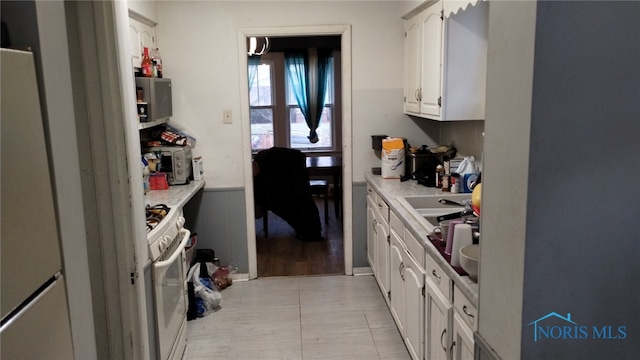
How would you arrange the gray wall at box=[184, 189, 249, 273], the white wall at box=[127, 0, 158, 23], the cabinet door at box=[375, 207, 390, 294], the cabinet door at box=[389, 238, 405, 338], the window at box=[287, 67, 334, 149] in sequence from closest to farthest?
1. the cabinet door at box=[389, 238, 405, 338]
2. the white wall at box=[127, 0, 158, 23]
3. the cabinet door at box=[375, 207, 390, 294]
4. the gray wall at box=[184, 189, 249, 273]
5. the window at box=[287, 67, 334, 149]

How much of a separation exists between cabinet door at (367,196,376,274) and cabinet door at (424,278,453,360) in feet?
4.75

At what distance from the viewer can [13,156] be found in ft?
3.08

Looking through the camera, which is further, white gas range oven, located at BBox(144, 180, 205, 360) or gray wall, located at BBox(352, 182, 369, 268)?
gray wall, located at BBox(352, 182, 369, 268)

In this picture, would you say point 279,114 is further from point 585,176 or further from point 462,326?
point 585,176

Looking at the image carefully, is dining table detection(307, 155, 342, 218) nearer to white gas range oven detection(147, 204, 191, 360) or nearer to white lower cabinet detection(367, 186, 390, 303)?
white lower cabinet detection(367, 186, 390, 303)

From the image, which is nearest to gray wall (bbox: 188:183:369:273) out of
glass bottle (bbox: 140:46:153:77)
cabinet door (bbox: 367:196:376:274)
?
cabinet door (bbox: 367:196:376:274)

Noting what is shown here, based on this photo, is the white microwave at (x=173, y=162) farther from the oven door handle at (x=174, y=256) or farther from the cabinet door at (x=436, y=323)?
the cabinet door at (x=436, y=323)

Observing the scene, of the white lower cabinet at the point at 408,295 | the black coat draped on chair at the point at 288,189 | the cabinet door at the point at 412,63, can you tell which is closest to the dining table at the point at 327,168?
the black coat draped on chair at the point at 288,189

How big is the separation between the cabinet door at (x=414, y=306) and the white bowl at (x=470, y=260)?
22.6 inches

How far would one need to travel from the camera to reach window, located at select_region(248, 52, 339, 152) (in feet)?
22.8

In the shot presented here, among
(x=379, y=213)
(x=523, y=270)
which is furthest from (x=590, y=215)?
(x=379, y=213)

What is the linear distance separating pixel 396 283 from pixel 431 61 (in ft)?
4.47

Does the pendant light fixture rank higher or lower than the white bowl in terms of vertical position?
higher

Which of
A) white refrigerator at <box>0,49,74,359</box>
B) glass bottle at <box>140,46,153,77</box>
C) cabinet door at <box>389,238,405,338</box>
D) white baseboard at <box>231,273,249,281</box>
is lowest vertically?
white baseboard at <box>231,273,249,281</box>
